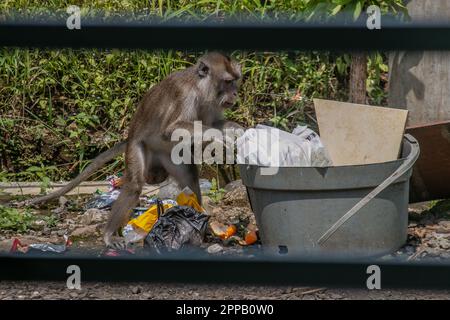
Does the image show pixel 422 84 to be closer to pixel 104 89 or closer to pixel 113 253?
pixel 104 89

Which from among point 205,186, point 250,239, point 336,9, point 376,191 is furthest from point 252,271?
point 205,186

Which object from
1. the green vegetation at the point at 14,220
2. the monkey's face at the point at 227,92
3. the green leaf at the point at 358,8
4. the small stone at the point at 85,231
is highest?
the green leaf at the point at 358,8

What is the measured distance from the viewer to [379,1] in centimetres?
633

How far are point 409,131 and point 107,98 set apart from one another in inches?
125

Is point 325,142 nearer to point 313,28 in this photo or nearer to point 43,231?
point 43,231

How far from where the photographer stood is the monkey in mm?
6023

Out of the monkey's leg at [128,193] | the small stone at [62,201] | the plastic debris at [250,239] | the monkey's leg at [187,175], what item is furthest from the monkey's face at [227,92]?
the small stone at [62,201]

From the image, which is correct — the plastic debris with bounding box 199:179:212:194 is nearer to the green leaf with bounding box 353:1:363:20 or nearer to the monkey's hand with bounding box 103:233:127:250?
the monkey's hand with bounding box 103:233:127:250

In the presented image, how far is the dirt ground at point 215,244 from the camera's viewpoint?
4348 millimetres

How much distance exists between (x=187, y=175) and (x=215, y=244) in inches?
35.6

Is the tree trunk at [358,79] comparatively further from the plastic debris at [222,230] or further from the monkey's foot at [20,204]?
the monkey's foot at [20,204]

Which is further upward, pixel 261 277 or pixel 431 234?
pixel 261 277

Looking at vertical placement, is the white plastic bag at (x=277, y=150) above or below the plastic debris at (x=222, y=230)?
above

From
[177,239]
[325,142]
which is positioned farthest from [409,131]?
[177,239]
